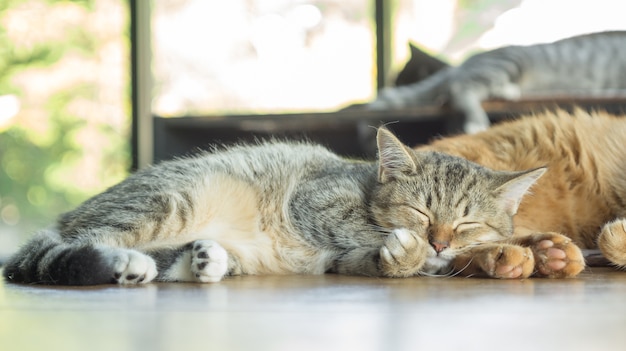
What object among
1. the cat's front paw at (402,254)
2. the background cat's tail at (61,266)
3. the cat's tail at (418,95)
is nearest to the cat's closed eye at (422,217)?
the cat's front paw at (402,254)

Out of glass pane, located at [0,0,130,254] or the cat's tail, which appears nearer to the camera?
the cat's tail

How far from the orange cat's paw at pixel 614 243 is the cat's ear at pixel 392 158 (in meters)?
0.56

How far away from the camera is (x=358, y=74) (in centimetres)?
618

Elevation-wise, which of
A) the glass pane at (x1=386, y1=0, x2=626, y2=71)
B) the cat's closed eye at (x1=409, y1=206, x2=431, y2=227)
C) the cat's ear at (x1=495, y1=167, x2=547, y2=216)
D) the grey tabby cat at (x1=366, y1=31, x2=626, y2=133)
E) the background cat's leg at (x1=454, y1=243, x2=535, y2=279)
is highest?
the glass pane at (x1=386, y1=0, x2=626, y2=71)

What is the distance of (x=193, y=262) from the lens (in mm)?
1898

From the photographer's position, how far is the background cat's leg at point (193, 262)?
1.89m

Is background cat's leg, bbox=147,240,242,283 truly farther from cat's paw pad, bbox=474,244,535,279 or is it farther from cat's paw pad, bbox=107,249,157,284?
cat's paw pad, bbox=474,244,535,279

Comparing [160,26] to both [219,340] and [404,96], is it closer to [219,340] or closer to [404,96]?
[404,96]

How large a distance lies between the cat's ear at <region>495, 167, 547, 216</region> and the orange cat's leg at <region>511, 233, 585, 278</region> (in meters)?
0.19

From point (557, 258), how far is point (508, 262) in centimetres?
14

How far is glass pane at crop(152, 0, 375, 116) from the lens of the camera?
243 inches

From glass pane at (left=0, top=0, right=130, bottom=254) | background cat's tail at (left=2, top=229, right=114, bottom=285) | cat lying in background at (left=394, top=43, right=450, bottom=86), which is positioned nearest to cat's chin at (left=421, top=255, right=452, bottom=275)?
background cat's tail at (left=2, top=229, right=114, bottom=285)

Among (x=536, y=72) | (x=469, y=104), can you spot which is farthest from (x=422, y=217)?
(x=536, y=72)

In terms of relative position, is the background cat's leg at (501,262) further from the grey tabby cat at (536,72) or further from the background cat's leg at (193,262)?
the grey tabby cat at (536,72)
